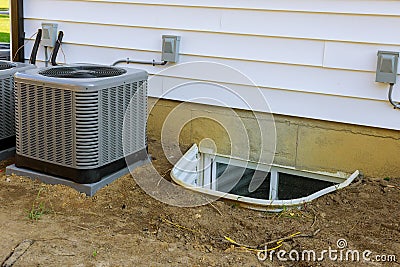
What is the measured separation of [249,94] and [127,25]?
1137 mm

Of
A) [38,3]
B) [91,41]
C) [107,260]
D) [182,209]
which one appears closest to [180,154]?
[182,209]

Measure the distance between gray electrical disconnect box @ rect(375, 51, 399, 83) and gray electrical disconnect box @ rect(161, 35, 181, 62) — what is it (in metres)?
1.45

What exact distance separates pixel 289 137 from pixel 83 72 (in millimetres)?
1475

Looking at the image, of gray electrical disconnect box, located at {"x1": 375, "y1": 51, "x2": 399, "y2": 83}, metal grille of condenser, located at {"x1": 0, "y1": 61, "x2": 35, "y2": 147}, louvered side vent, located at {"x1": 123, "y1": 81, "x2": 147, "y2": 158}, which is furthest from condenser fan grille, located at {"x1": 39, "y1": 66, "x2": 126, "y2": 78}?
gray electrical disconnect box, located at {"x1": 375, "y1": 51, "x2": 399, "y2": 83}

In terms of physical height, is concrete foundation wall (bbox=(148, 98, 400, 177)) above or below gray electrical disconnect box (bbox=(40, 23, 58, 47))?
below

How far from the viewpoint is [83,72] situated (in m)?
3.41

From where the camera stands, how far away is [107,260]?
7.84 ft

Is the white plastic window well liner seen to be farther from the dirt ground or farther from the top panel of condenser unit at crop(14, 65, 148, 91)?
the top panel of condenser unit at crop(14, 65, 148, 91)

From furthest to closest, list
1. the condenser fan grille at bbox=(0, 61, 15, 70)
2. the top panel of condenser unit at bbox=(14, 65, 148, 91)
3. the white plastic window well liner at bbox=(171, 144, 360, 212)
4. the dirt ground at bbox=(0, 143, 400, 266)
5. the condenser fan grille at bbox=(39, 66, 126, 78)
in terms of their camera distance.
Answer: the condenser fan grille at bbox=(0, 61, 15, 70) < the white plastic window well liner at bbox=(171, 144, 360, 212) < the condenser fan grille at bbox=(39, 66, 126, 78) < the top panel of condenser unit at bbox=(14, 65, 148, 91) < the dirt ground at bbox=(0, 143, 400, 266)

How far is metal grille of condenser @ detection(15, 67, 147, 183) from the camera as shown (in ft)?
10.1

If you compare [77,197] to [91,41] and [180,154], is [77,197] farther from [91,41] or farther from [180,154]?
[91,41]

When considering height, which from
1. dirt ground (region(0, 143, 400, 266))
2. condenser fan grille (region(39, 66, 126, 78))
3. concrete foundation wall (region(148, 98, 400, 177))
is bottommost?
dirt ground (region(0, 143, 400, 266))

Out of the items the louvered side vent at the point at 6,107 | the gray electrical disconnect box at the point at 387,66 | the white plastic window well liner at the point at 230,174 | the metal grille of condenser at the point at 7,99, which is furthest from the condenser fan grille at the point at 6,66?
the gray electrical disconnect box at the point at 387,66

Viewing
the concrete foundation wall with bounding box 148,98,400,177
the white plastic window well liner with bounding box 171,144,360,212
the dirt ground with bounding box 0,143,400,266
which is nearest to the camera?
the dirt ground with bounding box 0,143,400,266
